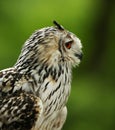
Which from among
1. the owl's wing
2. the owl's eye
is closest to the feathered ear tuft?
the owl's eye

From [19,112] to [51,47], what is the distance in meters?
0.65

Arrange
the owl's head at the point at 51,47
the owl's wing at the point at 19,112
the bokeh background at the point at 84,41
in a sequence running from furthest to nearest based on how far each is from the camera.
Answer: the bokeh background at the point at 84,41 → the owl's head at the point at 51,47 → the owl's wing at the point at 19,112

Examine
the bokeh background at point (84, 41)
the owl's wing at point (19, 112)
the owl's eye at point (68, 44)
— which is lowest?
the bokeh background at point (84, 41)

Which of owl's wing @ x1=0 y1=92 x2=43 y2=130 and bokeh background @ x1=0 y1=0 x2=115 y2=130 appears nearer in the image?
owl's wing @ x1=0 y1=92 x2=43 y2=130

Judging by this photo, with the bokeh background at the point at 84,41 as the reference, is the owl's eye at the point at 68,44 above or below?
above

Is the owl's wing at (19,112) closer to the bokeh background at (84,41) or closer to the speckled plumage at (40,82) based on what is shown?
the speckled plumage at (40,82)

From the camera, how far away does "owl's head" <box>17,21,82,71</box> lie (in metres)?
7.75

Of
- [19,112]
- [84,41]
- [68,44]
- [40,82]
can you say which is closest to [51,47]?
[68,44]

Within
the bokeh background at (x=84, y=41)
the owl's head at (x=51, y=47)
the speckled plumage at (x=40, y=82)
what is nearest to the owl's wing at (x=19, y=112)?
the speckled plumage at (x=40, y=82)

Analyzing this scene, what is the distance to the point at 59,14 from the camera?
76.6 feet

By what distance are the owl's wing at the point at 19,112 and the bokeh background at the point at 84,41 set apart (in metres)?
11.1

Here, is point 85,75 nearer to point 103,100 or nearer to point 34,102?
point 103,100

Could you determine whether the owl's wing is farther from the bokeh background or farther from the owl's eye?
the bokeh background

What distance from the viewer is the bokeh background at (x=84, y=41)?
20.0 metres
